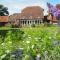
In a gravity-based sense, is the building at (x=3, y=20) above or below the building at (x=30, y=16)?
below

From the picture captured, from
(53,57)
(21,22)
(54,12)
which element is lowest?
(21,22)

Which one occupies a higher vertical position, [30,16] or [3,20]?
[30,16]

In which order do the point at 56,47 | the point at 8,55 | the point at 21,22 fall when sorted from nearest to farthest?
the point at 8,55, the point at 56,47, the point at 21,22

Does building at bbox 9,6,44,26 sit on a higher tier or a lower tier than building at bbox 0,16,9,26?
higher

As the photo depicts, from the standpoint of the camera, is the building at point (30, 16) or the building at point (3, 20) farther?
the building at point (3, 20)

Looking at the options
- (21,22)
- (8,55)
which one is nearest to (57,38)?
(8,55)

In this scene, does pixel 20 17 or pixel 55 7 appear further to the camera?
pixel 20 17

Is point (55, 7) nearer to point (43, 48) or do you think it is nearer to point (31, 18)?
point (43, 48)

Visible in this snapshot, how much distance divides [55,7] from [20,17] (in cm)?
6565

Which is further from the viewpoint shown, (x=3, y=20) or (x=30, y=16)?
(x=3, y=20)

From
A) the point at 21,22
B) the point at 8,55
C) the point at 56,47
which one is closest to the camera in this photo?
the point at 8,55

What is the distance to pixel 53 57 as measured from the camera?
2824 millimetres

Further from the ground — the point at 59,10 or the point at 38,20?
the point at 59,10

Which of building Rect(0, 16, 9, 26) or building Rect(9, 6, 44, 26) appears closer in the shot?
building Rect(9, 6, 44, 26)
